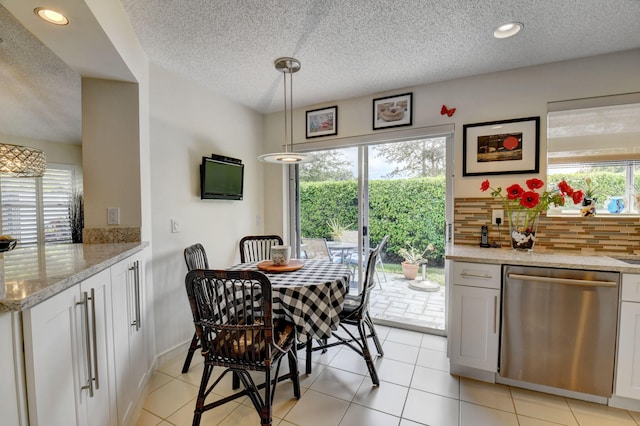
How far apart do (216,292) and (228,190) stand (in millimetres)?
1667

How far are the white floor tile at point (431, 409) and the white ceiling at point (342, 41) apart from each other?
2417 millimetres

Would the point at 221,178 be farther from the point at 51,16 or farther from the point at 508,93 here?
the point at 508,93

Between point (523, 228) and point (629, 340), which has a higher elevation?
point (523, 228)

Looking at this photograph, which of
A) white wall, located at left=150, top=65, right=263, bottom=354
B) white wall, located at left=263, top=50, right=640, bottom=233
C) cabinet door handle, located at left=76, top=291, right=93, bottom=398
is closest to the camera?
cabinet door handle, located at left=76, top=291, right=93, bottom=398

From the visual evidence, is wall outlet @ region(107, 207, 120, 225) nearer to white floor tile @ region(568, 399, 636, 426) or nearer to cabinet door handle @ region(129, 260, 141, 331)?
cabinet door handle @ region(129, 260, 141, 331)

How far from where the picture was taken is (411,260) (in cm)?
304

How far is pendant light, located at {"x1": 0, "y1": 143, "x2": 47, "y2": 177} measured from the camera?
2527 millimetres

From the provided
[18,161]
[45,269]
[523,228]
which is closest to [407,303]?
[523,228]

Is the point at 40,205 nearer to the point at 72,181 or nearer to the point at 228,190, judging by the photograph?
the point at 72,181

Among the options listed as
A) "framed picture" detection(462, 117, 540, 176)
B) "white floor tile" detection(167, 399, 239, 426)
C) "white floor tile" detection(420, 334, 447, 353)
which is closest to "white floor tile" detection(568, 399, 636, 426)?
"white floor tile" detection(420, 334, 447, 353)

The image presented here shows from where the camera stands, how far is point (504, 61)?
7.44 ft

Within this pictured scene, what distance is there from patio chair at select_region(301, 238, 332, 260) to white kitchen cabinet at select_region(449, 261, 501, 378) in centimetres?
151

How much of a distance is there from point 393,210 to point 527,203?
3.89 feet

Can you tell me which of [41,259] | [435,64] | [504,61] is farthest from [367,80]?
[41,259]
